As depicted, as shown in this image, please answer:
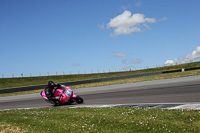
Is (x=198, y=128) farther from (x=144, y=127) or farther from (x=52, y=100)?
(x=52, y=100)

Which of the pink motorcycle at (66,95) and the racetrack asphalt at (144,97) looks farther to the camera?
the pink motorcycle at (66,95)

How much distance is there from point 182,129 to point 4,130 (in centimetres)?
505

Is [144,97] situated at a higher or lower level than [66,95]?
lower

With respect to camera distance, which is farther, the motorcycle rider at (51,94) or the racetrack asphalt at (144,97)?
the motorcycle rider at (51,94)

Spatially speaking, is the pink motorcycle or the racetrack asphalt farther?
the pink motorcycle

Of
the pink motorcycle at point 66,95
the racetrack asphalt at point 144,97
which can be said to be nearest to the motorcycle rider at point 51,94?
the pink motorcycle at point 66,95

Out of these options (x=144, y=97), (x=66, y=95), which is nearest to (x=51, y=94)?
(x=66, y=95)

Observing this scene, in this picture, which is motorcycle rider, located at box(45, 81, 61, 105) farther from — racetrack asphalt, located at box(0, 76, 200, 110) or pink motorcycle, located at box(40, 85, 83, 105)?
racetrack asphalt, located at box(0, 76, 200, 110)

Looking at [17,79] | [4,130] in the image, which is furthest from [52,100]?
[17,79]

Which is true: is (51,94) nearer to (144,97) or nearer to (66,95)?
(66,95)

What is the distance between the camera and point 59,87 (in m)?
13.5

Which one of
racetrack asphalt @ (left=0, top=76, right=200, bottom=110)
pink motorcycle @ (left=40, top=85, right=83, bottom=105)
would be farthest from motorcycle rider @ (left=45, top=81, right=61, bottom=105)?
racetrack asphalt @ (left=0, top=76, right=200, bottom=110)

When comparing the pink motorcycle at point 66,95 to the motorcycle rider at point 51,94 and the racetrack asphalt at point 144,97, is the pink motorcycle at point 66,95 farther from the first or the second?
the racetrack asphalt at point 144,97

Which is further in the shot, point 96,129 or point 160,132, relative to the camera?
point 96,129
